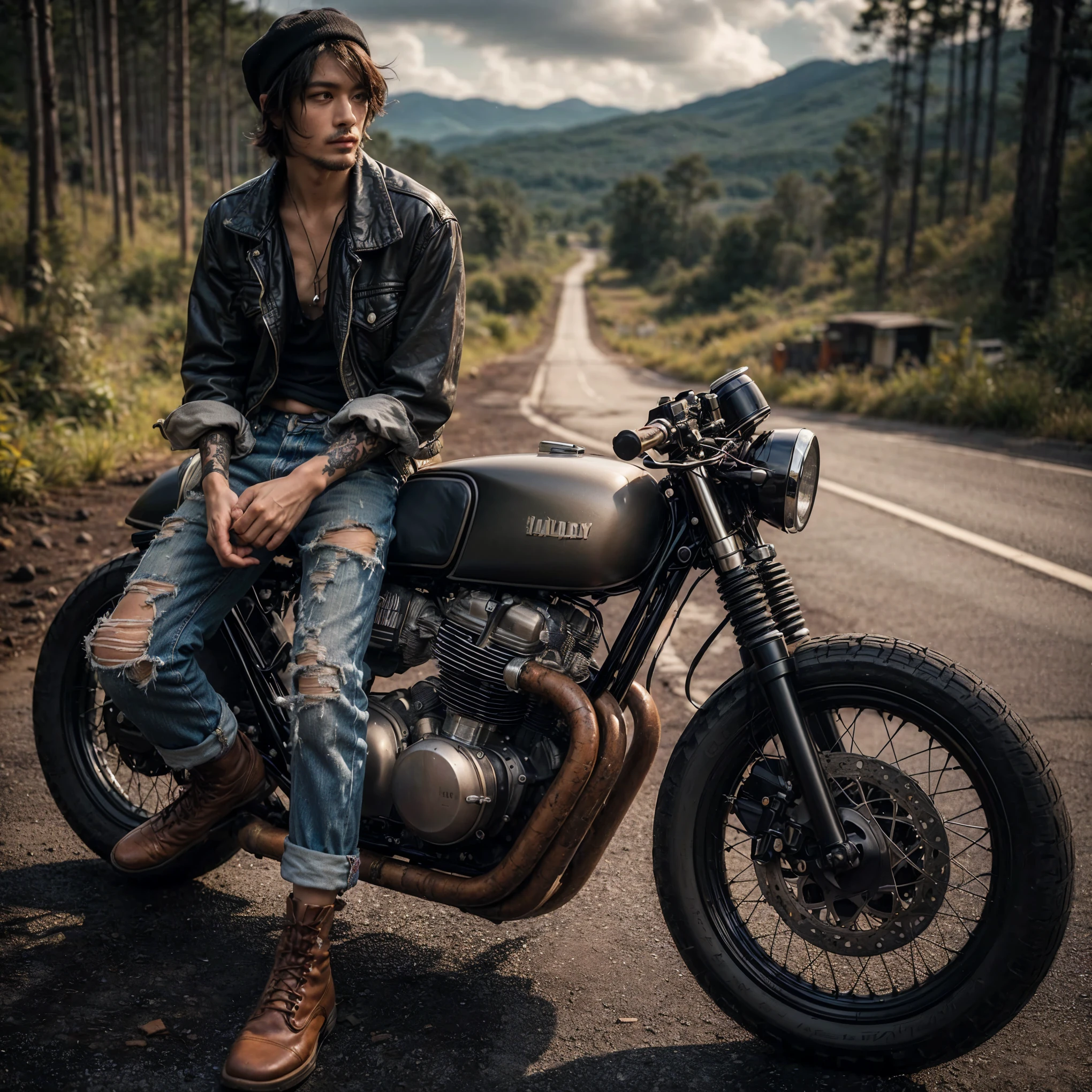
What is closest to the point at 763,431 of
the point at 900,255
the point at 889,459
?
the point at 889,459

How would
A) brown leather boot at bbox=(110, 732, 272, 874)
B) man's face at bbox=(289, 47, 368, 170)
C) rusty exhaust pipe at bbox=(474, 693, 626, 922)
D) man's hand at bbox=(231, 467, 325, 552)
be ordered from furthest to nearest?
brown leather boot at bbox=(110, 732, 272, 874) → man's face at bbox=(289, 47, 368, 170) → man's hand at bbox=(231, 467, 325, 552) → rusty exhaust pipe at bbox=(474, 693, 626, 922)

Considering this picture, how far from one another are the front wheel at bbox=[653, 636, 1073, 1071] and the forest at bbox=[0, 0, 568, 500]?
5.70 m

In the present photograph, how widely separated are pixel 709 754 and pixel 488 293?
232 feet

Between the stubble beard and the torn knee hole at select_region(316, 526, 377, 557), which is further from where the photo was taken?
the stubble beard

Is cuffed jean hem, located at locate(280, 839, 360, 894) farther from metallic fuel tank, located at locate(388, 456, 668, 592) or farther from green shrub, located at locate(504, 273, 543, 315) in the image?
green shrub, located at locate(504, 273, 543, 315)

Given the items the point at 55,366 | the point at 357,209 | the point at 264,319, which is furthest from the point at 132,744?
the point at 55,366

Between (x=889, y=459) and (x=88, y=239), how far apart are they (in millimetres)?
27444

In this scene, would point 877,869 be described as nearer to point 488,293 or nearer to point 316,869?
point 316,869

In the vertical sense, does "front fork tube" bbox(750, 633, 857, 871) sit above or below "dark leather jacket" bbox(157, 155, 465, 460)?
below

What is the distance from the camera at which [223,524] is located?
252cm

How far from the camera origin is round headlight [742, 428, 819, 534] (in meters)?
2.31

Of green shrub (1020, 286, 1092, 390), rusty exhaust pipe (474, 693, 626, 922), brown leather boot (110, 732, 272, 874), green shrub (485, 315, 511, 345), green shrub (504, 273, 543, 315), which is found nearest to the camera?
rusty exhaust pipe (474, 693, 626, 922)

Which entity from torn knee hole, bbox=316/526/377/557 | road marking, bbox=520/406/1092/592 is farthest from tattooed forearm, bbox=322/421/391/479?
road marking, bbox=520/406/1092/592

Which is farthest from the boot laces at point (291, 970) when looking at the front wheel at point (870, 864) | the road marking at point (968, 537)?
the road marking at point (968, 537)
